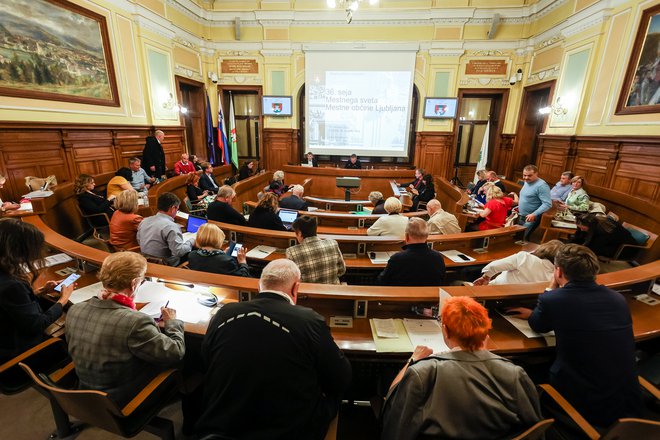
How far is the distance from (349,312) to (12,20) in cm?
609

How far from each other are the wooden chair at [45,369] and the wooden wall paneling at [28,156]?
4.08 meters

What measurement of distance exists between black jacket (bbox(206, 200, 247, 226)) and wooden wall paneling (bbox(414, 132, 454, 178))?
6.99 m

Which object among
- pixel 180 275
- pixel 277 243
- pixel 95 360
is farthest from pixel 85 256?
pixel 277 243

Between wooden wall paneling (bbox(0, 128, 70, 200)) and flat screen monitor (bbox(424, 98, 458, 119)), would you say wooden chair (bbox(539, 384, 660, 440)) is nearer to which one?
wooden wall paneling (bbox(0, 128, 70, 200))

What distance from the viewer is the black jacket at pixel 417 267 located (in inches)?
91.7

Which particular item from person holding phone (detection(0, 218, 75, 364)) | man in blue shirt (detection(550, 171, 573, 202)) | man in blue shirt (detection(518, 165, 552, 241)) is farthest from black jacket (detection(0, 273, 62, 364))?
man in blue shirt (detection(550, 171, 573, 202))

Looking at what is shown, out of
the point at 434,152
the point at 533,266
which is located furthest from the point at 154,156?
the point at 434,152

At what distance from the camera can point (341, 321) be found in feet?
6.47

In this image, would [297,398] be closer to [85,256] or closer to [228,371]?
[228,371]

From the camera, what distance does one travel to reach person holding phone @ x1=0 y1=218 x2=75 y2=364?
163cm

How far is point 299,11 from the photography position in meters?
8.63

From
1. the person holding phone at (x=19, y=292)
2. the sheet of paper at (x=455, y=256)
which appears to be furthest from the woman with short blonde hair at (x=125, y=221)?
the sheet of paper at (x=455, y=256)

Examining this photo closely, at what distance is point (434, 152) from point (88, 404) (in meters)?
9.46

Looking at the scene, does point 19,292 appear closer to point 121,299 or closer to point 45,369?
point 45,369
